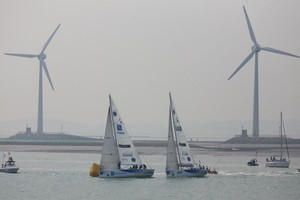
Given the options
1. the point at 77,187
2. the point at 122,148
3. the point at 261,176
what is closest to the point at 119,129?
the point at 122,148

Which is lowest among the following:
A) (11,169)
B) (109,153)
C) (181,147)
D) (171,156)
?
(11,169)

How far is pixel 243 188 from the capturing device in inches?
4498

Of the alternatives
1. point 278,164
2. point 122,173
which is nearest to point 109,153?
point 122,173

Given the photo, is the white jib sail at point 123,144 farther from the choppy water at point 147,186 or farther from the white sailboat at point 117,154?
the choppy water at point 147,186

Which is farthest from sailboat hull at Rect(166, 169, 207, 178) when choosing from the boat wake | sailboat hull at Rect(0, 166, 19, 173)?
sailboat hull at Rect(0, 166, 19, 173)

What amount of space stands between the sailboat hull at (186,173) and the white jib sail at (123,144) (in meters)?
4.29

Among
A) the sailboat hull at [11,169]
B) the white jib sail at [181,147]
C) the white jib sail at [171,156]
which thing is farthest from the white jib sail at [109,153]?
the sailboat hull at [11,169]

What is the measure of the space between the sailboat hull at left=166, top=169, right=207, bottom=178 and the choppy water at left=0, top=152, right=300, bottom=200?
100 centimetres

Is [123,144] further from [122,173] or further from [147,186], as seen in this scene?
[147,186]

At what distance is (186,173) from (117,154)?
9.22 m

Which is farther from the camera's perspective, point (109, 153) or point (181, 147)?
point (181, 147)

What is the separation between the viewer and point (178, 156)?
12788 cm

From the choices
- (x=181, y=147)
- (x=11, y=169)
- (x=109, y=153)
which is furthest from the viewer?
(x=11, y=169)

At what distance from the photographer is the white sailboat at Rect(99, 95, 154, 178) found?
12275 centimetres
